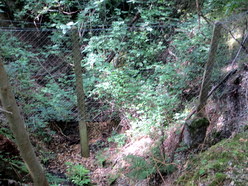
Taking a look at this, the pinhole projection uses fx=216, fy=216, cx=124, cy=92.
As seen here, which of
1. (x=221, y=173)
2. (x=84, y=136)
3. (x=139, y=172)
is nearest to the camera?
(x=221, y=173)

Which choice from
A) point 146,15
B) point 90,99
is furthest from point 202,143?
point 146,15

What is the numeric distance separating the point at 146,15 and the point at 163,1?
1.94 feet

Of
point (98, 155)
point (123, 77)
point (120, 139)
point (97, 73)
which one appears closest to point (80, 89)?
point (97, 73)

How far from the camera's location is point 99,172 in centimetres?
410

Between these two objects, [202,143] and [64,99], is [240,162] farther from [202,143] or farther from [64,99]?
[64,99]

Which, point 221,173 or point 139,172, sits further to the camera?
point 139,172

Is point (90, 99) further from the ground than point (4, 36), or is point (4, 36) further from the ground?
point (4, 36)

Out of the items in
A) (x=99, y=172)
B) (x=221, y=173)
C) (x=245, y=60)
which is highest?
(x=245, y=60)

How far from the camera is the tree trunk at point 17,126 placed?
70.6 inches

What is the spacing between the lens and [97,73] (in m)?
4.48

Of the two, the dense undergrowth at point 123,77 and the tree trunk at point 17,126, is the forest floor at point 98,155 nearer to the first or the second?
the dense undergrowth at point 123,77

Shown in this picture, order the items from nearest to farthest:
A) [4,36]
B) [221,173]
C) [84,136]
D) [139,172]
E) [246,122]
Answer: [221,173]
[246,122]
[139,172]
[84,136]
[4,36]

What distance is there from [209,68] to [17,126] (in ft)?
8.21

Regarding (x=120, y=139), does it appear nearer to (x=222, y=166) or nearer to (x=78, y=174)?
(x=78, y=174)
